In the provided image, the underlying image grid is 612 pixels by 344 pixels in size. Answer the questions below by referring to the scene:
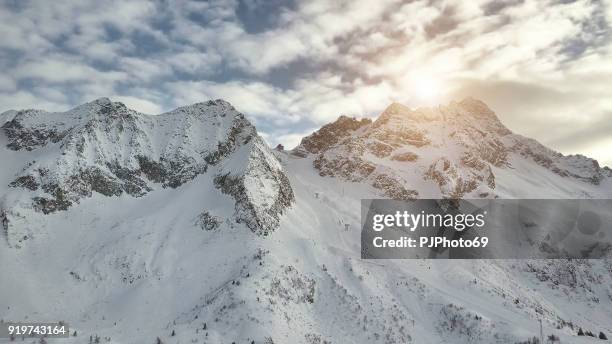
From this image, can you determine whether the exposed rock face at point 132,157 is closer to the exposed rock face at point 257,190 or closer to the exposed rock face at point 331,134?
the exposed rock face at point 257,190

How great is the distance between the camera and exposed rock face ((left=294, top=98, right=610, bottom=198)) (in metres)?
99.0

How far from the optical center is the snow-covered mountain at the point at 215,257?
44.6m

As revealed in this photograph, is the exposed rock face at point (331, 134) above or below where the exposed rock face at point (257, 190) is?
above

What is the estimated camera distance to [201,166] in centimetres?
7531

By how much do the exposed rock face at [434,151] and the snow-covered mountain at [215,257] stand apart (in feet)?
7.75

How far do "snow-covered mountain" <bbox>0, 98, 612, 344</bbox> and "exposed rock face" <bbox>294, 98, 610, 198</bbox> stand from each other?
2.36 meters

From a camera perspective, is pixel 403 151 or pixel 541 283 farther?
pixel 403 151

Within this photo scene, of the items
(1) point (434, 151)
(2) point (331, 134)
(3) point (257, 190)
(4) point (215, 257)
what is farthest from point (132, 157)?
(2) point (331, 134)

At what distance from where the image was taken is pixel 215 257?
53281 millimetres

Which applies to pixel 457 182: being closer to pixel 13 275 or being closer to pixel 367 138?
pixel 367 138

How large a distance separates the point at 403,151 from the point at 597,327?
5898cm

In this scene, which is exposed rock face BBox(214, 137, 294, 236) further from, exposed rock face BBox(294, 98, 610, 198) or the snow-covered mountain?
exposed rock face BBox(294, 98, 610, 198)

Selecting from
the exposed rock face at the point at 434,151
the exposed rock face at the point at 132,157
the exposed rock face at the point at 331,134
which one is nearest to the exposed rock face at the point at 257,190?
the exposed rock face at the point at 132,157

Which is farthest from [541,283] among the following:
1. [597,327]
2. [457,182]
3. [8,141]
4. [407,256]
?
[8,141]
